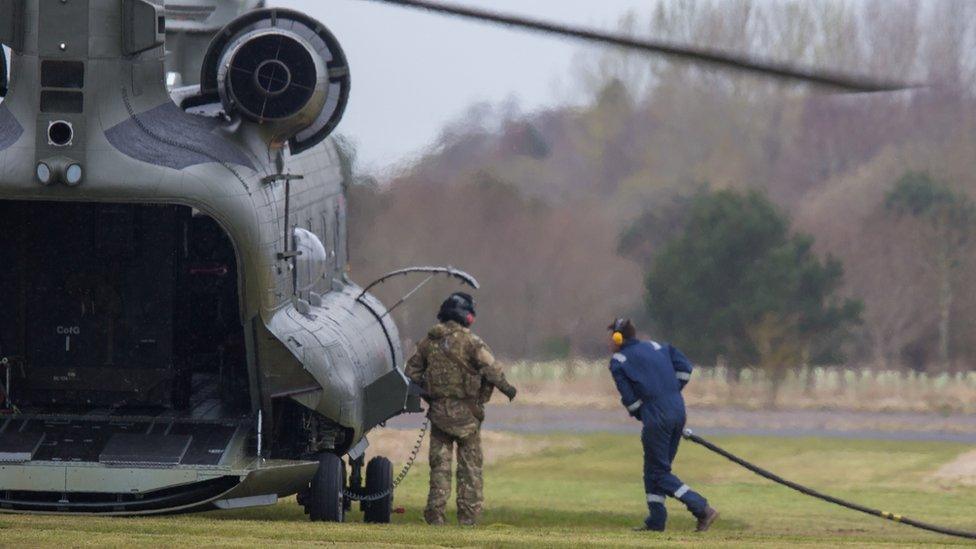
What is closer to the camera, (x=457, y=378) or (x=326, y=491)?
(x=326, y=491)

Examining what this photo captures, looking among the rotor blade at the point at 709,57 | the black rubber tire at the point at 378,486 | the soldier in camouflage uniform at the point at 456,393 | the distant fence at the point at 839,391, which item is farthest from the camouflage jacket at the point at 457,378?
the distant fence at the point at 839,391

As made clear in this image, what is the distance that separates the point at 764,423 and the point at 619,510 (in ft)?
31.7

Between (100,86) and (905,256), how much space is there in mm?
19208

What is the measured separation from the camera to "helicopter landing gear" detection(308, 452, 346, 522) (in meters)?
13.3

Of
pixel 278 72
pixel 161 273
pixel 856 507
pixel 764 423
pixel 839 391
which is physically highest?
pixel 278 72

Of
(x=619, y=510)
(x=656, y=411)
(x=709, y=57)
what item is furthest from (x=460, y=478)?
(x=709, y=57)

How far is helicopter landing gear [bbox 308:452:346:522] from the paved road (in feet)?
40.8

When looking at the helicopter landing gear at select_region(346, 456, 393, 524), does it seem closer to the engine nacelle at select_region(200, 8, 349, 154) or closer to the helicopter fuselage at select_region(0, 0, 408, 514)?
the helicopter fuselage at select_region(0, 0, 408, 514)

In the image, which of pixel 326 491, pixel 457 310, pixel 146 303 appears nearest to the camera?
pixel 326 491

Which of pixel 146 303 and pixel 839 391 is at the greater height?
pixel 146 303

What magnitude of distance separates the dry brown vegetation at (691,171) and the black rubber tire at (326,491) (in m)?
9.59

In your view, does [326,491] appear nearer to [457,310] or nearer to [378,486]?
[378,486]

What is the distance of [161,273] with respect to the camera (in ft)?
44.8

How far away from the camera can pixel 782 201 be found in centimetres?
2725
